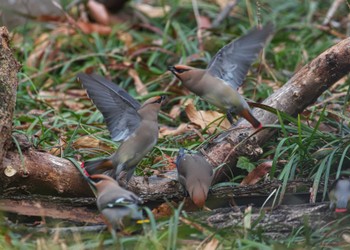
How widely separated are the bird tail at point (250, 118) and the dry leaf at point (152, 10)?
4.17 m

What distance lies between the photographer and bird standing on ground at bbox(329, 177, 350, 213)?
4.23 m

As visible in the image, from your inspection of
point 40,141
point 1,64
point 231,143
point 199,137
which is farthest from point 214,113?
point 1,64

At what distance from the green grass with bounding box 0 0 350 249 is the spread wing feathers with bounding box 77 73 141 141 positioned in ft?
1.74

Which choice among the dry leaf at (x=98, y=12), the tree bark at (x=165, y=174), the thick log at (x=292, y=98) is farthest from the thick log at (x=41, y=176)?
the dry leaf at (x=98, y=12)

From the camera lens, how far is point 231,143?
5199mm

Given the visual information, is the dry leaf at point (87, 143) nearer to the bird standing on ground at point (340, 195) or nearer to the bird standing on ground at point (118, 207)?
the bird standing on ground at point (118, 207)

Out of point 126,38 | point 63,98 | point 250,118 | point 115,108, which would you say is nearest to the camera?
point 115,108

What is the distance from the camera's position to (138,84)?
752 cm

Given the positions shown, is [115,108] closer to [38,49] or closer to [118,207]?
[118,207]

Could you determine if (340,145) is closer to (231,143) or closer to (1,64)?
(231,143)

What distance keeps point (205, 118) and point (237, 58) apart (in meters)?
1.10

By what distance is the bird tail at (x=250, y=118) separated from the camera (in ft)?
16.5

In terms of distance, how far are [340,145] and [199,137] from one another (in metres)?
1.20

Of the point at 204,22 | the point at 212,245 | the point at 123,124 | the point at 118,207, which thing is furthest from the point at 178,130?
the point at 204,22
